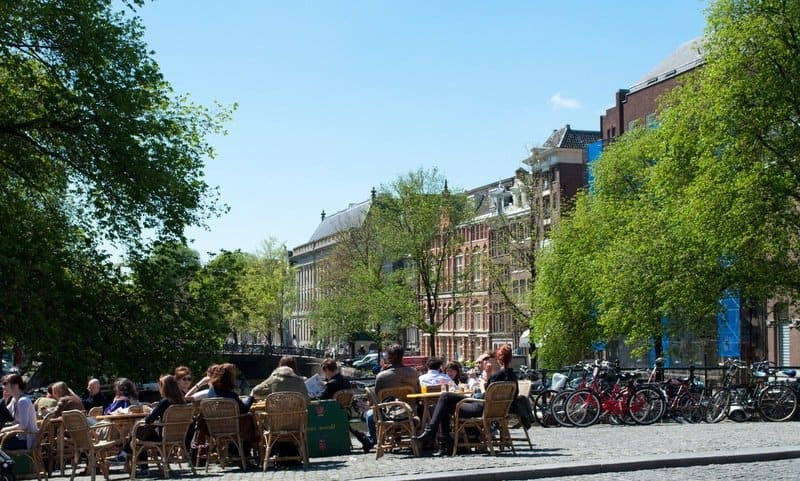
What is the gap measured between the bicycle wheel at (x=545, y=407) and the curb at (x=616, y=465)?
281 inches

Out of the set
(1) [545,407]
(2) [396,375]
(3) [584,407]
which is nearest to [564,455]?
(2) [396,375]

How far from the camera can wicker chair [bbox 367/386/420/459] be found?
57.5ft

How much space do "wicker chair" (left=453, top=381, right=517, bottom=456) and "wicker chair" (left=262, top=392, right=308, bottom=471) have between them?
2238mm

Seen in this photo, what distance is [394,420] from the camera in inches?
697

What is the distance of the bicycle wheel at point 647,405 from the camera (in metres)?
24.7

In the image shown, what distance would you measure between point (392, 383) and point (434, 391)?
0.70 metres

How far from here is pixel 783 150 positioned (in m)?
34.6

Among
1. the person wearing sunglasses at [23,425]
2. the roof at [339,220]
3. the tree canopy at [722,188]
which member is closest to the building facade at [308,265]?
the roof at [339,220]

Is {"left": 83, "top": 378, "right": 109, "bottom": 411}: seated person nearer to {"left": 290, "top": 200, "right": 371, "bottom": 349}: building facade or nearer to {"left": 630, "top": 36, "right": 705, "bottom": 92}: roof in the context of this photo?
{"left": 630, "top": 36, "right": 705, "bottom": 92}: roof

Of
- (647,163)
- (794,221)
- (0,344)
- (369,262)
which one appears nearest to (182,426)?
(0,344)

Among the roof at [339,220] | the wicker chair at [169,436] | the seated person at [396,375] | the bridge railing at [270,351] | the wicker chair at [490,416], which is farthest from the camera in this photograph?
the roof at [339,220]

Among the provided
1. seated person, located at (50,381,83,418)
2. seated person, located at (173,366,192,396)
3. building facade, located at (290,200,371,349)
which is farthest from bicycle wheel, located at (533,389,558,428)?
building facade, located at (290,200,371,349)

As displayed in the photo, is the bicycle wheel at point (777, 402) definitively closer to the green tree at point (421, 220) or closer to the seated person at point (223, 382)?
the seated person at point (223, 382)

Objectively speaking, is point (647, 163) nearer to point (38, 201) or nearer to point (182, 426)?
point (38, 201)
